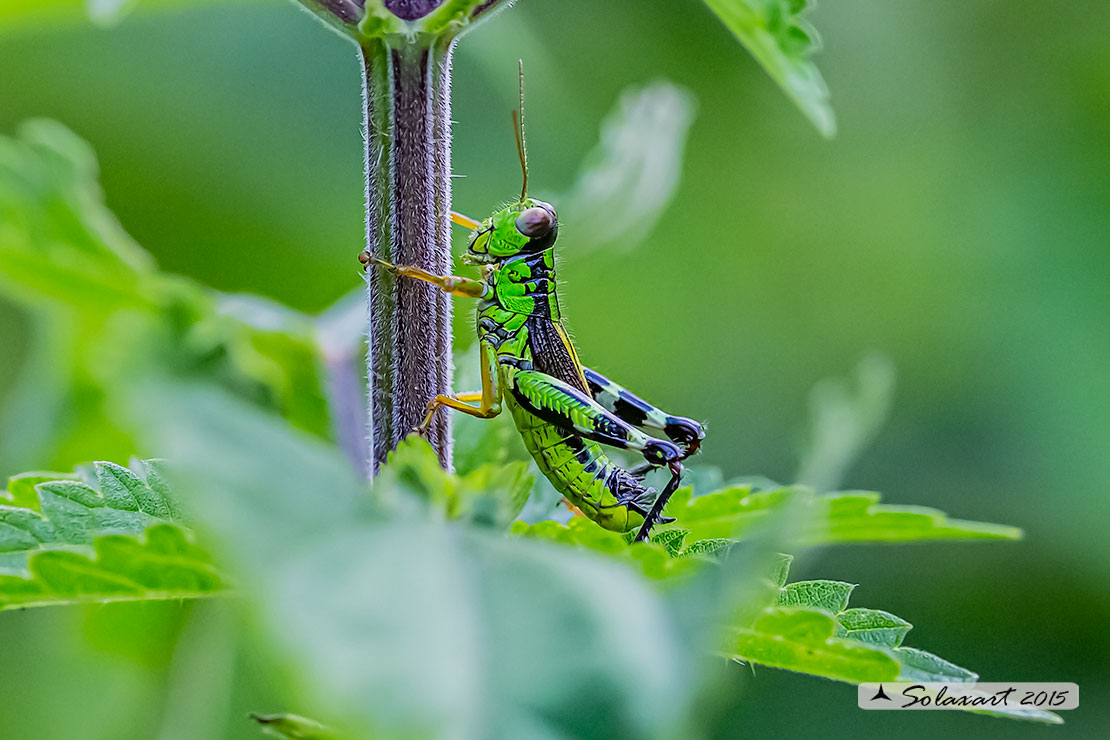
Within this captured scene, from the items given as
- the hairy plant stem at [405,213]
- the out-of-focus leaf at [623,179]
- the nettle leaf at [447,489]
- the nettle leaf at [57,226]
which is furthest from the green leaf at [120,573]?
the out-of-focus leaf at [623,179]

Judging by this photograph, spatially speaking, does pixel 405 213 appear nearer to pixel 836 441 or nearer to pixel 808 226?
pixel 836 441

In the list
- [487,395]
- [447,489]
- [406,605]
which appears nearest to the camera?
[406,605]

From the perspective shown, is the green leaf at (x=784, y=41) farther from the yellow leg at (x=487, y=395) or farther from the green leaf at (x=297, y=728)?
the green leaf at (x=297, y=728)

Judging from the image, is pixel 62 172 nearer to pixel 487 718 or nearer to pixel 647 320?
pixel 487 718

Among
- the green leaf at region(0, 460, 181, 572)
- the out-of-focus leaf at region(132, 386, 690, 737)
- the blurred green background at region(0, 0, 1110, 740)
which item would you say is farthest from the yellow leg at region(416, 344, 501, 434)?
the blurred green background at region(0, 0, 1110, 740)

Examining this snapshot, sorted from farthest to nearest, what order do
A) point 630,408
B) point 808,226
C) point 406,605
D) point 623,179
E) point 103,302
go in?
1. point 808,226
2. point 623,179
3. point 103,302
4. point 630,408
5. point 406,605

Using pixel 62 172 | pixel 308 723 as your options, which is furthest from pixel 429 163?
pixel 62 172

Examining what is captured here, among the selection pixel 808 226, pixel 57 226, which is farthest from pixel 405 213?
pixel 808 226
